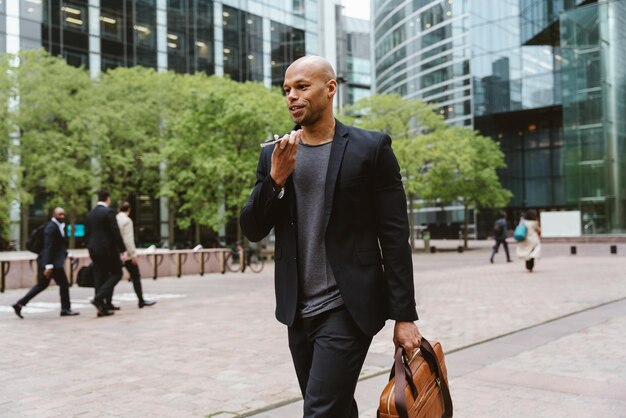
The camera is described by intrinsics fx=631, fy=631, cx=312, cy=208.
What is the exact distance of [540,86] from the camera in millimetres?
52594

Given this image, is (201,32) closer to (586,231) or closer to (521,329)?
(586,231)

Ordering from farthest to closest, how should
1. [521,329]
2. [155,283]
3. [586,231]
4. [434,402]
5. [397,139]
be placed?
1. [586,231]
2. [397,139]
3. [155,283]
4. [521,329]
5. [434,402]

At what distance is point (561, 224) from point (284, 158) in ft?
139

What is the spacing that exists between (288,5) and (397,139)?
2554cm

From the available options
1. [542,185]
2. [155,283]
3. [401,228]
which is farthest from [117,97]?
[542,185]

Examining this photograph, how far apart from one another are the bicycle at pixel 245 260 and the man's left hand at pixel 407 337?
20.3m

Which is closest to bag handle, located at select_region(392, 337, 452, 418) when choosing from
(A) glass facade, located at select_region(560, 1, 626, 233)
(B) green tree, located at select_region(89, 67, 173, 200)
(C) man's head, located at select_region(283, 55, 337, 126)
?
(C) man's head, located at select_region(283, 55, 337, 126)

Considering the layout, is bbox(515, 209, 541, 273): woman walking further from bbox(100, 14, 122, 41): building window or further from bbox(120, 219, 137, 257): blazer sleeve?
bbox(100, 14, 122, 41): building window

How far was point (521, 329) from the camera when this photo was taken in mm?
8281

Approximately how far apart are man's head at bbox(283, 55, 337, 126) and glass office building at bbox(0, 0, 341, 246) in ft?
124

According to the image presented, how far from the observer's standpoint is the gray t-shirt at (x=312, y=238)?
8.41 feet

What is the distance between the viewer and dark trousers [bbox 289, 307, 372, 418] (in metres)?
2.43

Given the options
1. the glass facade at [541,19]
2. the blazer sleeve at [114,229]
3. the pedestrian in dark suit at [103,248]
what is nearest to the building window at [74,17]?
the glass facade at [541,19]

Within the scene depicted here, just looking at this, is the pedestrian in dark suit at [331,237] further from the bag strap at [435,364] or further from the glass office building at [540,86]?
the glass office building at [540,86]
